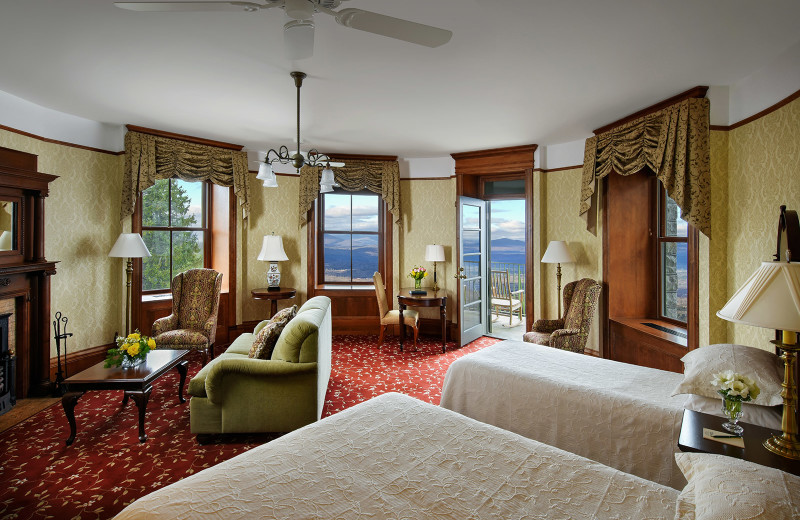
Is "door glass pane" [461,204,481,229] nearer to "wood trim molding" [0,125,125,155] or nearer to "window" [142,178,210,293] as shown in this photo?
"window" [142,178,210,293]

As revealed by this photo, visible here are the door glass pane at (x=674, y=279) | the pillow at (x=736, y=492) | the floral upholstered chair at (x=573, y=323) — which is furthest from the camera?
the floral upholstered chair at (x=573, y=323)

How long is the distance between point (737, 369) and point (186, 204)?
5.74 metres

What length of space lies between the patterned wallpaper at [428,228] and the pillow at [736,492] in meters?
4.58

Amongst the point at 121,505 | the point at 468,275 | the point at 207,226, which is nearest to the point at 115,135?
the point at 207,226

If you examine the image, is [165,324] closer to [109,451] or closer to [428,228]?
[109,451]

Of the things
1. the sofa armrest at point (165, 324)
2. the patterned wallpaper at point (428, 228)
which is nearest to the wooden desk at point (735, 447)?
the patterned wallpaper at point (428, 228)

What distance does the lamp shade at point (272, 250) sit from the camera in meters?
5.41

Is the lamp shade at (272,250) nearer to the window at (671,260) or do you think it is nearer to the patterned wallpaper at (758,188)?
the window at (671,260)

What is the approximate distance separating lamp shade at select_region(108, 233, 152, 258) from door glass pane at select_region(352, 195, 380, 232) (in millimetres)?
2852

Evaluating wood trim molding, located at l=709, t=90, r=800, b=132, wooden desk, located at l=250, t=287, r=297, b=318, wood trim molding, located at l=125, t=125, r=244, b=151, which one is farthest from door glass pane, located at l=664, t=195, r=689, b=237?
wood trim molding, located at l=125, t=125, r=244, b=151

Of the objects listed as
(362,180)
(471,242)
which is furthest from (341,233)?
(471,242)

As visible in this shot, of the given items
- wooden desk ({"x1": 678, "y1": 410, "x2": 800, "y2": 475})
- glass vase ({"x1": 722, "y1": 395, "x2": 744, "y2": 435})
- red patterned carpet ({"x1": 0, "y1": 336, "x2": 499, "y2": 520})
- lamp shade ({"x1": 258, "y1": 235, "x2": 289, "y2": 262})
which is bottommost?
red patterned carpet ({"x1": 0, "y1": 336, "x2": 499, "y2": 520})

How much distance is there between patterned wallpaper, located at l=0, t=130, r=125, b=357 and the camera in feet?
13.3

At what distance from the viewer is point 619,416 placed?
7.25 feet
